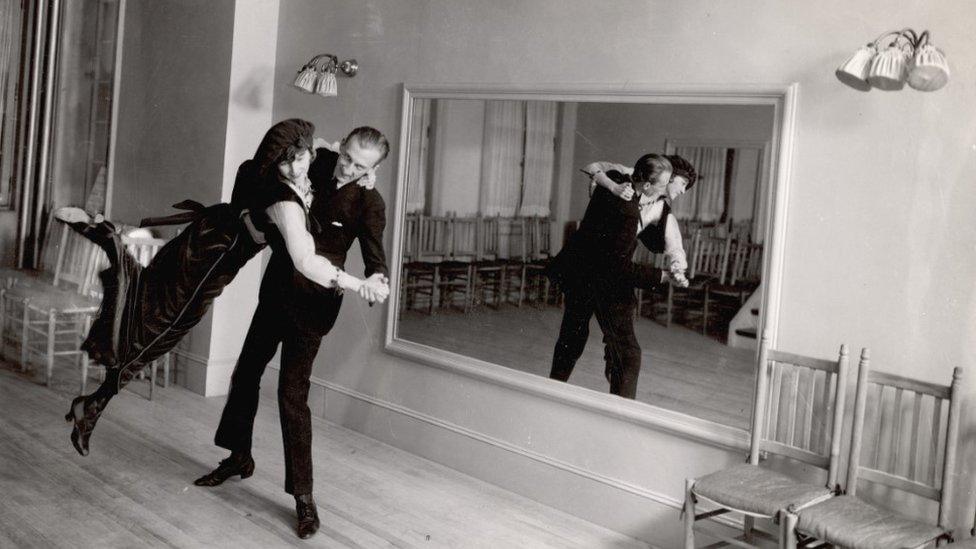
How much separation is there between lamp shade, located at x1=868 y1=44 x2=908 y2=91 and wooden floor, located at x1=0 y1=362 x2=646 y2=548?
7.23 feet

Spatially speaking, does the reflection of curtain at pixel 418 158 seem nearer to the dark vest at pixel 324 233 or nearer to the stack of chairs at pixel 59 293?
the dark vest at pixel 324 233

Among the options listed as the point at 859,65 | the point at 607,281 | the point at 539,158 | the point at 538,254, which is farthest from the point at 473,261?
the point at 859,65

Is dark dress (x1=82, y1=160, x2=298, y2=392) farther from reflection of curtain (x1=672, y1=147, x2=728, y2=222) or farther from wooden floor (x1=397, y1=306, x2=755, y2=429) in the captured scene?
reflection of curtain (x1=672, y1=147, x2=728, y2=222)

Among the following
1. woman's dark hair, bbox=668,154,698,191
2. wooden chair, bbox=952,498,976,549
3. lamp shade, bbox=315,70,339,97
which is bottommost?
wooden chair, bbox=952,498,976,549

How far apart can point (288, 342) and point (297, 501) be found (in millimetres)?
706

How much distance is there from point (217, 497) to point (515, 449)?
4.86 feet

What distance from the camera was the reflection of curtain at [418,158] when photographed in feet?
16.8

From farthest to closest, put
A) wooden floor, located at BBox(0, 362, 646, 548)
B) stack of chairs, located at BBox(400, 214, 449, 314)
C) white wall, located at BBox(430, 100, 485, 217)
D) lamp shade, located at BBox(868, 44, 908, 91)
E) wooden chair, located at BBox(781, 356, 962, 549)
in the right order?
stack of chairs, located at BBox(400, 214, 449, 314) → white wall, located at BBox(430, 100, 485, 217) → wooden floor, located at BBox(0, 362, 646, 548) → lamp shade, located at BBox(868, 44, 908, 91) → wooden chair, located at BBox(781, 356, 962, 549)

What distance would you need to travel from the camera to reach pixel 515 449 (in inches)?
183

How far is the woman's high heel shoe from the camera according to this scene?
398 centimetres

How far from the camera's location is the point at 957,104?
320cm

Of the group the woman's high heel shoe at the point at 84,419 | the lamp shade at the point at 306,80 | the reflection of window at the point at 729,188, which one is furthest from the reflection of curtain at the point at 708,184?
the woman's high heel shoe at the point at 84,419

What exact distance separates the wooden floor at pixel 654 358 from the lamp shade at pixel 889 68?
1.21 metres

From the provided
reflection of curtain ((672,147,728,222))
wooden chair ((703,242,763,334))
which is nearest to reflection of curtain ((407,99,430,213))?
reflection of curtain ((672,147,728,222))
